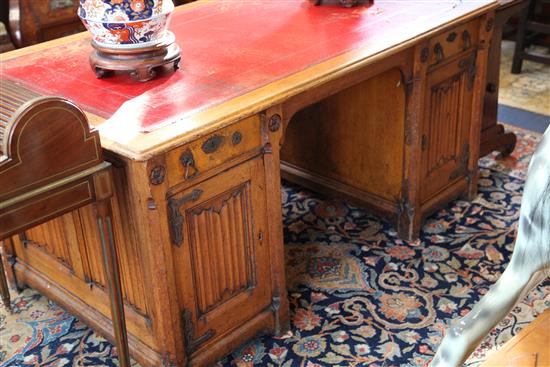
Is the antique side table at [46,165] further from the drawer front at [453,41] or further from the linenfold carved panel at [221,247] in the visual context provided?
the drawer front at [453,41]

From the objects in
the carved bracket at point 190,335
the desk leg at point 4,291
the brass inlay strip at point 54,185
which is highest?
the brass inlay strip at point 54,185

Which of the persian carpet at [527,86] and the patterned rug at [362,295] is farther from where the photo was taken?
the persian carpet at [527,86]

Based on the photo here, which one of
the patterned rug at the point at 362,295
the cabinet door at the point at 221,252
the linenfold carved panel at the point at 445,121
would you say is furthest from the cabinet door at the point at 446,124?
the cabinet door at the point at 221,252

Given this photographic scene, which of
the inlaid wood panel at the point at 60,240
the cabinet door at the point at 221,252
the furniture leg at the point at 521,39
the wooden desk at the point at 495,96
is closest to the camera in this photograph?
the cabinet door at the point at 221,252

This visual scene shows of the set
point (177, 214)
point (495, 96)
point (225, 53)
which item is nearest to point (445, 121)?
point (495, 96)

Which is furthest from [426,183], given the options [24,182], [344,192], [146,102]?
[24,182]

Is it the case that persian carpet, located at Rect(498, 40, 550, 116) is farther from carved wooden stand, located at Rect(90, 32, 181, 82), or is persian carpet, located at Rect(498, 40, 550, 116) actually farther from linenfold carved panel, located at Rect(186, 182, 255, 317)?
carved wooden stand, located at Rect(90, 32, 181, 82)

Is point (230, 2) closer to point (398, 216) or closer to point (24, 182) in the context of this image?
point (398, 216)

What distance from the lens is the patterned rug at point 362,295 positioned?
8.00 feet

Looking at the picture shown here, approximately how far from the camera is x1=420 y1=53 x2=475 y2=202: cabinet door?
2912mm

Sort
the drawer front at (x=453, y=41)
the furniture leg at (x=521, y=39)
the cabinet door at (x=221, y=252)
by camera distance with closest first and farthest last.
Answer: the cabinet door at (x=221, y=252) → the drawer front at (x=453, y=41) → the furniture leg at (x=521, y=39)

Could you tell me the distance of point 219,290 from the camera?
227 cm

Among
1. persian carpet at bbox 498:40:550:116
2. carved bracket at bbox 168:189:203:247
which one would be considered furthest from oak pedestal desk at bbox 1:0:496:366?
persian carpet at bbox 498:40:550:116

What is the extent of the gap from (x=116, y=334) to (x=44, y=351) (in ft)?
1.65
